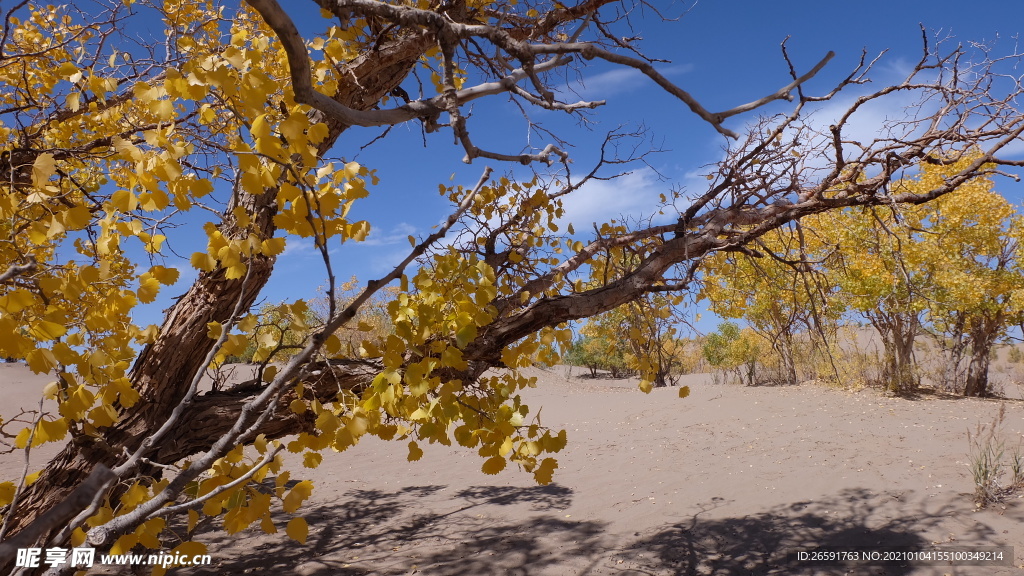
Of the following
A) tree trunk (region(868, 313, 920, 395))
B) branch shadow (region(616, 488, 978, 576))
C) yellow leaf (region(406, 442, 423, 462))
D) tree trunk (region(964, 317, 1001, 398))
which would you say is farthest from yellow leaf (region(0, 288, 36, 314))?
tree trunk (region(964, 317, 1001, 398))

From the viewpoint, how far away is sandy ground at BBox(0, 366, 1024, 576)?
3820mm

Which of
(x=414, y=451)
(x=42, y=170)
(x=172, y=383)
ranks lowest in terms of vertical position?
(x=414, y=451)

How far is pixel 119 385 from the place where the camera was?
4.22 ft

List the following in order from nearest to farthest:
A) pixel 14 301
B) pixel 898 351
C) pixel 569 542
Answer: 1. pixel 14 301
2. pixel 569 542
3. pixel 898 351

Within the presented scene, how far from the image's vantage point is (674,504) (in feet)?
16.3

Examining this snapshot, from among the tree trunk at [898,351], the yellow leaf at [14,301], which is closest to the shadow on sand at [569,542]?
the yellow leaf at [14,301]

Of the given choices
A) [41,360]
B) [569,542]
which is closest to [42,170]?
[41,360]

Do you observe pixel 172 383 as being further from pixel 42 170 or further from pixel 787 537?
pixel 787 537

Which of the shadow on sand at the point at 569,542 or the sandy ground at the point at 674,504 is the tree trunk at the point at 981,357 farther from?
the shadow on sand at the point at 569,542

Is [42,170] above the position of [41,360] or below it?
above

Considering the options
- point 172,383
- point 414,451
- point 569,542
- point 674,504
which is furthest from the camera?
point 674,504

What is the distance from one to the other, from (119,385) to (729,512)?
4681mm

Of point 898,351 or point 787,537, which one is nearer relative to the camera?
point 787,537

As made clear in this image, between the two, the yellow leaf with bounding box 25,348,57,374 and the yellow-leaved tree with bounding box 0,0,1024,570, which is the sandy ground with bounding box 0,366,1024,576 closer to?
the yellow-leaved tree with bounding box 0,0,1024,570
